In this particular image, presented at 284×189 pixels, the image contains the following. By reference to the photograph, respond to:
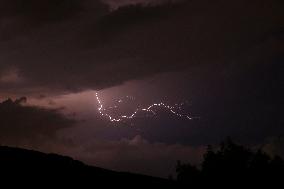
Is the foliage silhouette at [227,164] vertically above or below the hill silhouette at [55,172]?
above

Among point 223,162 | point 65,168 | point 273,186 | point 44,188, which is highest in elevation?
point 223,162

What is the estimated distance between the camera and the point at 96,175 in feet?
64.9

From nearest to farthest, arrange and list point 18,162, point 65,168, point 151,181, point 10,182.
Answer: point 10,182, point 18,162, point 65,168, point 151,181

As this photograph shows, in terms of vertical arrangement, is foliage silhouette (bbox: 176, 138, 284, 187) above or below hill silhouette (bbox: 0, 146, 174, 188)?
above

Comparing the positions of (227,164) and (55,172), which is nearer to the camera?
(55,172)

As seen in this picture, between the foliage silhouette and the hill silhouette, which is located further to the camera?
the foliage silhouette

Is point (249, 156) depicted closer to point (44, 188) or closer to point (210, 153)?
point (210, 153)

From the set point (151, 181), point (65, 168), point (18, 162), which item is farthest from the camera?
point (151, 181)

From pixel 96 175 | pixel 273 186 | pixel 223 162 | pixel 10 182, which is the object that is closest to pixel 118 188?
pixel 96 175

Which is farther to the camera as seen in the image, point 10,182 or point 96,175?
point 96,175

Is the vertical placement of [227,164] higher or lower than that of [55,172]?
higher

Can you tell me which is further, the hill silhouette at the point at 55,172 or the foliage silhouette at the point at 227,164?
the foliage silhouette at the point at 227,164

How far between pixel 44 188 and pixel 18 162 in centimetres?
185

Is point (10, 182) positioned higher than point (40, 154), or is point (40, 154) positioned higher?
point (40, 154)
